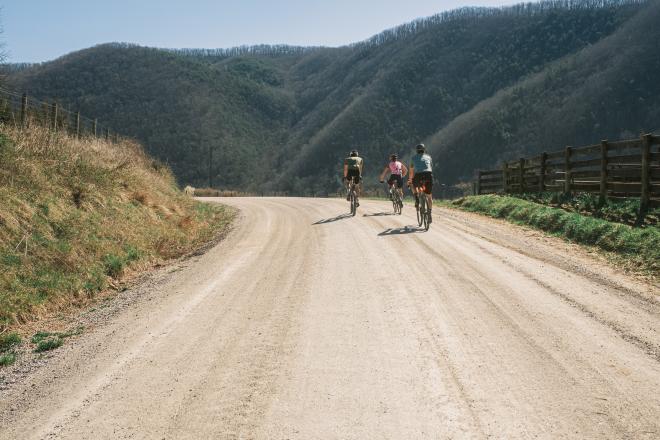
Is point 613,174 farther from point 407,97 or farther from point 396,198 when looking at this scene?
point 407,97

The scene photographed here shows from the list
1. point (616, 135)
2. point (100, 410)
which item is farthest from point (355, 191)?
point (616, 135)

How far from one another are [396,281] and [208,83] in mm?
122138

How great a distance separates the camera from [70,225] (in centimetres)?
934

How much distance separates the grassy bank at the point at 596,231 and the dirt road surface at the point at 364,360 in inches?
49.9

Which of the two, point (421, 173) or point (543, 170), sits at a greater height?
point (543, 170)

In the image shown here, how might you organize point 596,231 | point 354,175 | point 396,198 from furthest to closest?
1. point 354,175
2. point 396,198
3. point 596,231

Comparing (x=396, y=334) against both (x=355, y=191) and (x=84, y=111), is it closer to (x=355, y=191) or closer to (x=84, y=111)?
(x=355, y=191)

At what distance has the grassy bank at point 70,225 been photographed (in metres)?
7.35

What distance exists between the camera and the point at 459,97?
355 ft

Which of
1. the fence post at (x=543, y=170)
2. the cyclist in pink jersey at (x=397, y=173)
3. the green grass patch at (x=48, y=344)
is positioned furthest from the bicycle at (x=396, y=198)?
the green grass patch at (x=48, y=344)

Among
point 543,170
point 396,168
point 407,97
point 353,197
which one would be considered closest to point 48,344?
point 353,197

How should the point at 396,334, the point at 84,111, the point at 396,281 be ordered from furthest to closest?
the point at 84,111 < the point at 396,281 < the point at 396,334

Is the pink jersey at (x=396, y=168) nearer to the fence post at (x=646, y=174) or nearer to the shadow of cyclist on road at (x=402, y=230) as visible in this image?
the shadow of cyclist on road at (x=402, y=230)

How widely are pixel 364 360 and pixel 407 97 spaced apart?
110673mm
